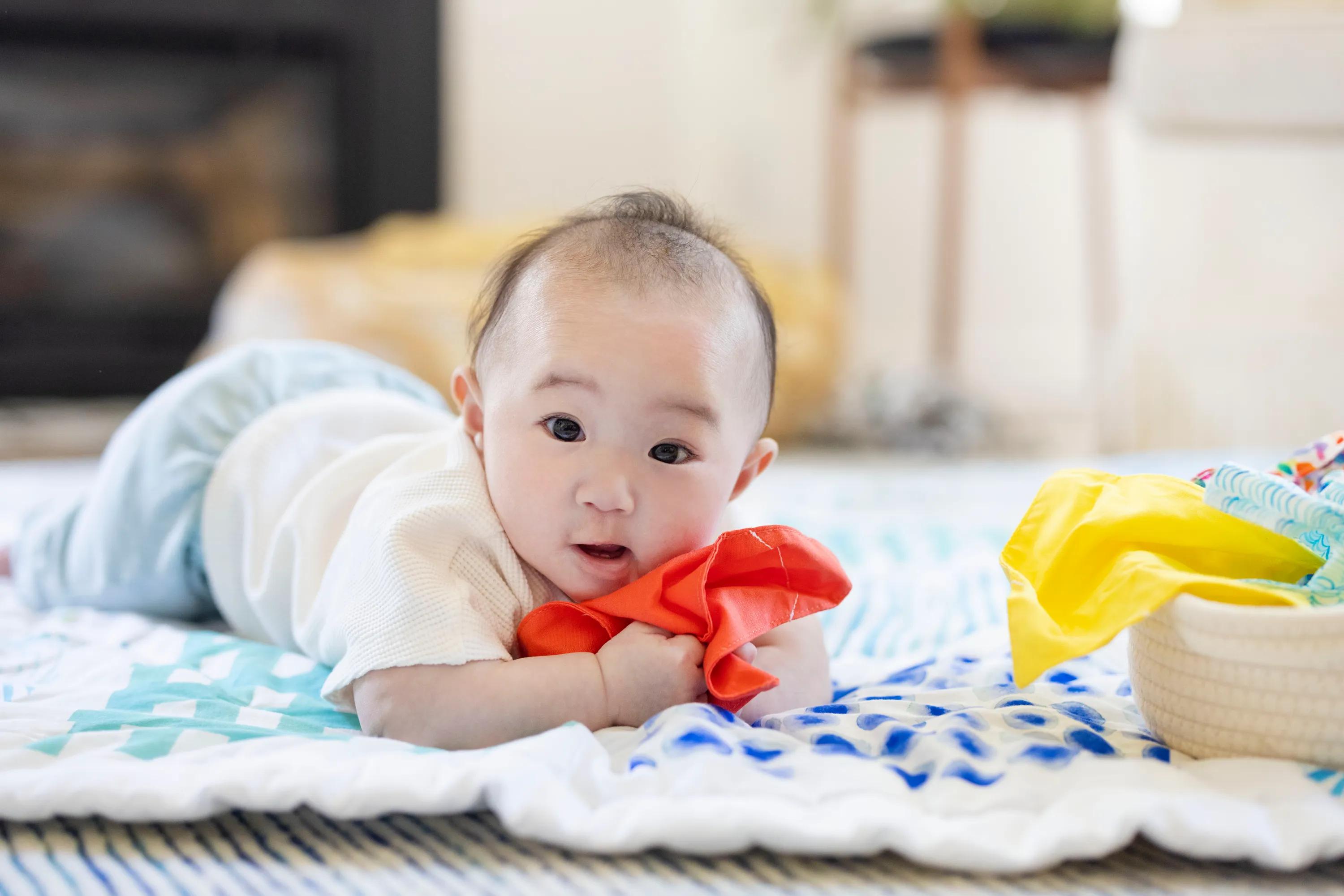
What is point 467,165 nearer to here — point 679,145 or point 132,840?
point 679,145

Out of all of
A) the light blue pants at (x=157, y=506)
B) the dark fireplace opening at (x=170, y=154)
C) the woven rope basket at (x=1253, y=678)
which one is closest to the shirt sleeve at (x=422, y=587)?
the light blue pants at (x=157, y=506)

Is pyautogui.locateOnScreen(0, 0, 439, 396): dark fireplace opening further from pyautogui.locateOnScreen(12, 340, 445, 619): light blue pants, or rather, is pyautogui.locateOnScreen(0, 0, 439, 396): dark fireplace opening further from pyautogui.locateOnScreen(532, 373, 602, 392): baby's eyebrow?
pyautogui.locateOnScreen(532, 373, 602, 392): baby's eyebrow

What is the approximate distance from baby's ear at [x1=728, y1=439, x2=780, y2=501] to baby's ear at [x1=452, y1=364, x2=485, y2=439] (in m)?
0.17

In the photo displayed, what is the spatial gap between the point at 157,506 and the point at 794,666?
52 cm

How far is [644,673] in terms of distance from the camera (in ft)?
2.35

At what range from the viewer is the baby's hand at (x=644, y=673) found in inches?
28.2

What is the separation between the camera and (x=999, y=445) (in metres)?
2.49

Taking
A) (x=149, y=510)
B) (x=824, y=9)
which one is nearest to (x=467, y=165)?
(x=824, y=9)

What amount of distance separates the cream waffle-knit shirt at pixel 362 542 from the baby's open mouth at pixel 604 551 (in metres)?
0.05

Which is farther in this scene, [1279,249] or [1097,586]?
[1279,249]

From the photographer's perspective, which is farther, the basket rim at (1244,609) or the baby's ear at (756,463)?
the baby's ear at (756,463)

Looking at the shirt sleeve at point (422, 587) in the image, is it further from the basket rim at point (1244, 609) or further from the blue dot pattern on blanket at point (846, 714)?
the basket rim at point (1244, 609)

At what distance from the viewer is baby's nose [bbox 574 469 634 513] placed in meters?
0.71

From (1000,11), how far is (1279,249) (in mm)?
851
